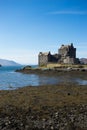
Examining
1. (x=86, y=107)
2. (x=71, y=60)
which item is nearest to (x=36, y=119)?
(x=86, y=107)

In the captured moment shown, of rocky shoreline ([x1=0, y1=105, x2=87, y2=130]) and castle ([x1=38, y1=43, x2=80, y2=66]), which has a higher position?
castle ([x1=38, y1=43, x2=80, y2=66])

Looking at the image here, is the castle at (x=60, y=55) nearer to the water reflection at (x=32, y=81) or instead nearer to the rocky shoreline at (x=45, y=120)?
the water reflection at (x=32, y=81)

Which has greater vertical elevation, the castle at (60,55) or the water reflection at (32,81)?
the castle at (60,55)

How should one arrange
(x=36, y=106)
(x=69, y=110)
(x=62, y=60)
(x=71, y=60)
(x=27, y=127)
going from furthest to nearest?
(x=62, y=60), (x=71, y=60), (x=36, y=106), (x=69, y=110), (x=27, y=127)

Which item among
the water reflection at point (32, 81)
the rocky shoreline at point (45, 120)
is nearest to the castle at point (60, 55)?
the water reflection at point (32, 81)

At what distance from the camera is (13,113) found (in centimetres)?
2083

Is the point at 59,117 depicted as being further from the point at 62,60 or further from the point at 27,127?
the point at 62,60

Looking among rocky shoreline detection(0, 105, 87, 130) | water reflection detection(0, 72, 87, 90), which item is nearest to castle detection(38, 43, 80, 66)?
water reflection detection(0, 72, 87, 90)

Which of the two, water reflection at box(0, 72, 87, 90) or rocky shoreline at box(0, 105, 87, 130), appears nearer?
rocky shoreline at box(0, 105, 87, 130)

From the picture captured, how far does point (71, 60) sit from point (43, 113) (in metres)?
143

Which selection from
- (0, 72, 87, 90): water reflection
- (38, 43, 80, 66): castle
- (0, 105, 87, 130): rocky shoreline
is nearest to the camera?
(0, 105, 87, 130): rocky shoreline

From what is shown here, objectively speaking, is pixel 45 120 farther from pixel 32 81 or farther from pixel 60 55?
pixel 60 55

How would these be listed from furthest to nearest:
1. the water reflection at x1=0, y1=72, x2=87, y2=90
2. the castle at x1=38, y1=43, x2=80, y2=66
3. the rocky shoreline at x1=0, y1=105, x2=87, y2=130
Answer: the castle at x1=38, y1=43, x2=80, y2=66, the water reflection at x1=0, y1=72, x2=87, y2=90, the rocky shoreline at x1=0, y1=105, x2=87, y2=130

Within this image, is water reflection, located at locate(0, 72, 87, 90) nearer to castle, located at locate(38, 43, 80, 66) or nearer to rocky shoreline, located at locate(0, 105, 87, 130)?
rocky shoreline, located at locate(0, 105, 87, 130)
